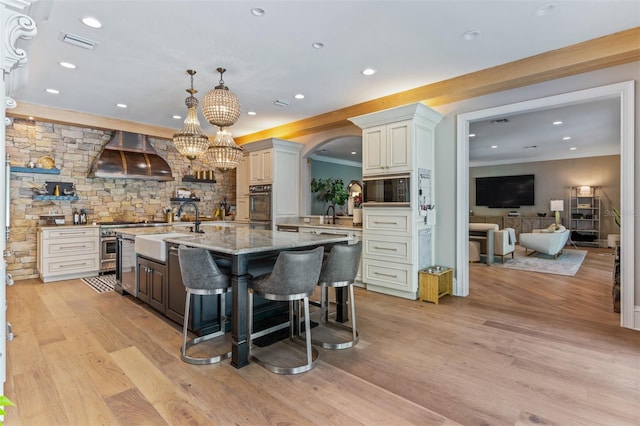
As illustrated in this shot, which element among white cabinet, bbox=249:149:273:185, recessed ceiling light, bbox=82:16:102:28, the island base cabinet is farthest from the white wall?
recessed ceiling light, bbox=82:16:102:28

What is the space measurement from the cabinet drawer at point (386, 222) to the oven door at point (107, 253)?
4.51m

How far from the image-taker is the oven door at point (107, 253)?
561cm

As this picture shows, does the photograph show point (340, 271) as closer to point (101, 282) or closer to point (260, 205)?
point (260, 205)

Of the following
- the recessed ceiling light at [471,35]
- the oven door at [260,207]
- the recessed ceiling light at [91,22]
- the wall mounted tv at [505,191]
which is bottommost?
the oven door at [260,207]

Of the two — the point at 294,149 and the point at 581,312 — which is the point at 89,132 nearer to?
the point at 294,149

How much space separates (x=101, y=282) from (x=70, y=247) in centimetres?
86

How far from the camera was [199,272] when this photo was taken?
8.29 feet

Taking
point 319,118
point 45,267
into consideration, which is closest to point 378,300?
point 319,118

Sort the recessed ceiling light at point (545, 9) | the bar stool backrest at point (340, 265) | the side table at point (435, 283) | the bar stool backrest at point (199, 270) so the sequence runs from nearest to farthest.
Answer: the bar stool backrest at point (199, 270) < the recessed ceiling light at point (545, 9) < the bar stool backrest at point (340, 265) < the side table at point (435, 283)

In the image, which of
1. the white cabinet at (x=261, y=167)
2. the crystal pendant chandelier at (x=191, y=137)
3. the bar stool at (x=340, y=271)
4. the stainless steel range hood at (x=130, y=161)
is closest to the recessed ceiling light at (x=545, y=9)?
the bar stool at (x=340, y=271)

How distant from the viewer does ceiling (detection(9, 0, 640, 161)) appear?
2678mm

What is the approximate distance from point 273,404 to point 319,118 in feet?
15.5

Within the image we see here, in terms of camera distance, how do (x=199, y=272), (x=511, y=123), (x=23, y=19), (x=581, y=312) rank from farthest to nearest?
1. (x=511, y=123)
2. (x=581, y=312)
3. (x=199, y=272)
4. (x=23, y=19)

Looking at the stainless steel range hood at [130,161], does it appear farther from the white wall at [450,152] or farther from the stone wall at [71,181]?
the white wall at [450,152]
